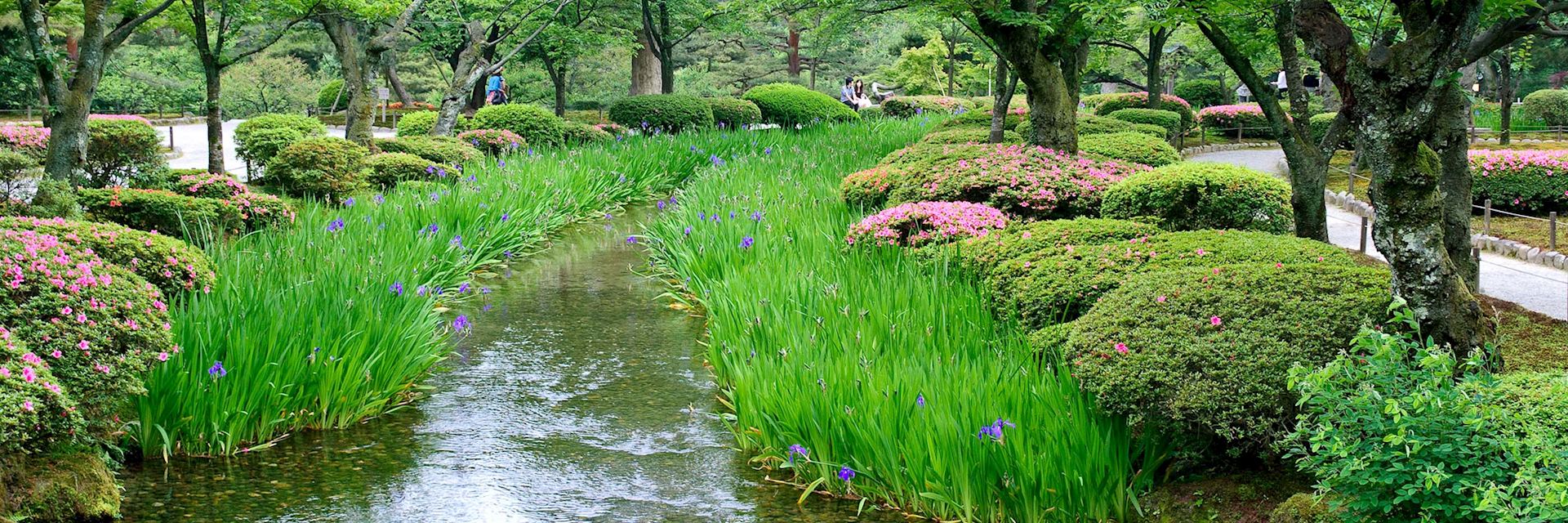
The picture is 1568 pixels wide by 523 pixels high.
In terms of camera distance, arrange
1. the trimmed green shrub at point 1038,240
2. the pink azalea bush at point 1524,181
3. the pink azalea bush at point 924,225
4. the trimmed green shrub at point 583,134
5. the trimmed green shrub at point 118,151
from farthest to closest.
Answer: the trimmed green shrub at point 583,134, the pink azalea bush at point 1524,181, the trimmed green shrub at point 118,151, the pink azalea bush at point 924,225, the trimmed green shrub at point 1038,240

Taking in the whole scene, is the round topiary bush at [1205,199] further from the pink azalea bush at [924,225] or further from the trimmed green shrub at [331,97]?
the trimmed green shrub at [331,97]

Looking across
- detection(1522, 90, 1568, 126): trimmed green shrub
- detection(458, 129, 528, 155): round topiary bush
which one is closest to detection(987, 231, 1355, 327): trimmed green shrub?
detection(458, 129, 528, 155): round topiary bush

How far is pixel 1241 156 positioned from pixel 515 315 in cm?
1725

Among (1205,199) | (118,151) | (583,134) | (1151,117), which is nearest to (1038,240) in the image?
(1205,199)

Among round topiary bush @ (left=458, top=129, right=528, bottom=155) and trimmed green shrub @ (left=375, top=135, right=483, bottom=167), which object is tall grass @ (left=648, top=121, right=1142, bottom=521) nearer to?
trimmed green shrub @ (left=375, top=135, right=483, bottom=167)

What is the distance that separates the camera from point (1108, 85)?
47.5 meters

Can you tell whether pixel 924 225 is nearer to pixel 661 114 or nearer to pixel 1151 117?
Result: pixel 661 114

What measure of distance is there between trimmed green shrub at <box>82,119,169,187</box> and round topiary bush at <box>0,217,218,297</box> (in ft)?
19.7

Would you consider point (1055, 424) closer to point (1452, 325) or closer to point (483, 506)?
point (1452, 325)

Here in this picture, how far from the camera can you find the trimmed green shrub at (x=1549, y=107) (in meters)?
23.4

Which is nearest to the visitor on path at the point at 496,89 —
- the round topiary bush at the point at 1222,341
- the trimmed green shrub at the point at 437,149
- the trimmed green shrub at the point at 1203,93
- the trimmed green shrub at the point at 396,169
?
the trimmed green shrub at the point at 437,149

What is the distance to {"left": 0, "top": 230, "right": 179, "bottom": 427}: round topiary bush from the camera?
393 cm

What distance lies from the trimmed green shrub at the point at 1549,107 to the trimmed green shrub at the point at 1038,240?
21.5 meters

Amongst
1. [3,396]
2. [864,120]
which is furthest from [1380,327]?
[864,120]
